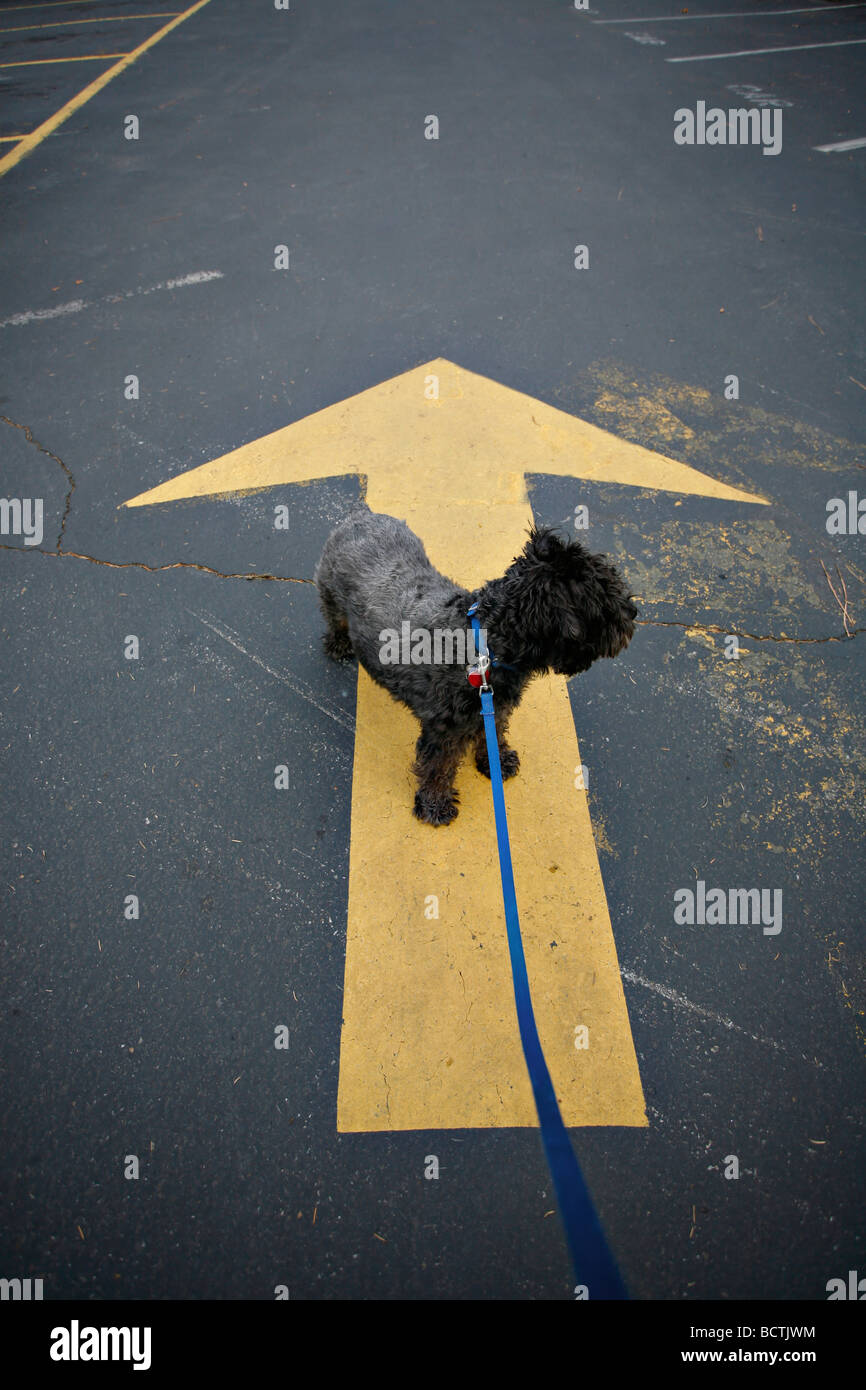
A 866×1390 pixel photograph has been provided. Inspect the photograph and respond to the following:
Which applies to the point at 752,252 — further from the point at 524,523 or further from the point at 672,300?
the point at 524,523

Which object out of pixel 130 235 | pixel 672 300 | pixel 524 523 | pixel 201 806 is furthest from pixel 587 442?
pixel 130 235

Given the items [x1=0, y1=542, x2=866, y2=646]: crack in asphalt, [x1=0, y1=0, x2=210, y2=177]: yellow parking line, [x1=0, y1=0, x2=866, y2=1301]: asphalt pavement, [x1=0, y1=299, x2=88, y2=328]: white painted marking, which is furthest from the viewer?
[x1=0, y1=0, x2=210, y2=177]: yellow parking line

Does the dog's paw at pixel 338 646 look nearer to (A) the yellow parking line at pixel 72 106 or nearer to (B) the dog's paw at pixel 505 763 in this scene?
(B) the dog's paw at pixel 505 763

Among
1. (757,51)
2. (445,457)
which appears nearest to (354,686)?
(445,457)

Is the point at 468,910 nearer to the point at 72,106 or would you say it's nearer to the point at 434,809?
the point at 434,809

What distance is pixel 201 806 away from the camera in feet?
Result: 12.6

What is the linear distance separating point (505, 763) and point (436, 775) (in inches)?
19.9

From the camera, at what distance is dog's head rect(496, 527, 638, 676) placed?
2.91m

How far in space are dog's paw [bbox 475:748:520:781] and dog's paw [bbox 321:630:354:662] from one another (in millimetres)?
1132

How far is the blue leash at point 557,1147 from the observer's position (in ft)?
6.68

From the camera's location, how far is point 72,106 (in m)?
9.98

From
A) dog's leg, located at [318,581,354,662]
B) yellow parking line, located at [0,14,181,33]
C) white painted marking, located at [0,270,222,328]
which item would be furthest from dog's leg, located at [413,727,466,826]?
yellow parking line, located at [0,14,181,33]

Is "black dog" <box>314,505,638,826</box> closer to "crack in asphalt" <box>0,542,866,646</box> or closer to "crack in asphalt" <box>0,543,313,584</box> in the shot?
"crack in asphalt" <box>0,543,313,584</box>

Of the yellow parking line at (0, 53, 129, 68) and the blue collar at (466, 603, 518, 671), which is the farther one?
the yellow parking line at (0, 53, 129, 68)
